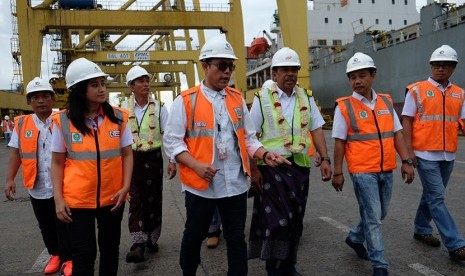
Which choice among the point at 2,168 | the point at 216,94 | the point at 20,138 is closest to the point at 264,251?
the point at 216,94

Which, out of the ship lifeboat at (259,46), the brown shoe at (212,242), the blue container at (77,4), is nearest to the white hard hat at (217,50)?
the brown shoe at (212,242)

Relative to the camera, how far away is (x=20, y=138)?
375 cm

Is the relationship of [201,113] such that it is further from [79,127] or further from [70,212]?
[70,212]

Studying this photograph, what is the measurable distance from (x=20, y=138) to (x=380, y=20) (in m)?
44.9

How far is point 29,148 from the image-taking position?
12.2 feet

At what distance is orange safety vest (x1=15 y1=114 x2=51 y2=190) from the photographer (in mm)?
3676

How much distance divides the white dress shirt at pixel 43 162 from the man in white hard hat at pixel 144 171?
0.86 metres

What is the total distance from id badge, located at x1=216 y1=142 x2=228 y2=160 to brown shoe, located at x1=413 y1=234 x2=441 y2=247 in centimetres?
263

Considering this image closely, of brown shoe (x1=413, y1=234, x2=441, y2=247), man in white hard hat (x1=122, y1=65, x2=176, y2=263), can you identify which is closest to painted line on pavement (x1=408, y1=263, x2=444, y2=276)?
brown shoe (x1=413, y1=234, x2=441, y2=247)

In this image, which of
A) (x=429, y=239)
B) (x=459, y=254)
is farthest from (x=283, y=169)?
(x=429, y=239)

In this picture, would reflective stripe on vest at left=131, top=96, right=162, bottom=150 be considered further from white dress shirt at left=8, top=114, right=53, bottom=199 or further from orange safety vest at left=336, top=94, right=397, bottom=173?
orange safety vest at left=336, top=94, right=397, bottom=173

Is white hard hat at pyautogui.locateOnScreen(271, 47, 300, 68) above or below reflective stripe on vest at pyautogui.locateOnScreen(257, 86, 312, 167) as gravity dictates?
above

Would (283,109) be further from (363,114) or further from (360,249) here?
(360,249)

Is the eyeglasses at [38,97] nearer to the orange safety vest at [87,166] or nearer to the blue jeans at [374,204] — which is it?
the orange safety vest at [87,166]
